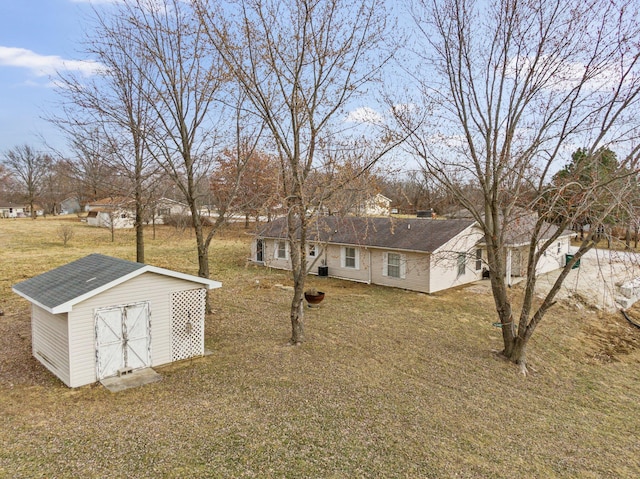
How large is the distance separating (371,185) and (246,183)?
7.38m

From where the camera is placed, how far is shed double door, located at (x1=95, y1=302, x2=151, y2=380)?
27.7ft

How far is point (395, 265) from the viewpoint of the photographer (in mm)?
18953

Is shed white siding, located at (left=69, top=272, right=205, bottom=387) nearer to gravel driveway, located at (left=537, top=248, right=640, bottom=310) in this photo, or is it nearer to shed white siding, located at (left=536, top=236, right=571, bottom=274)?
gravel driveway, located at (left=537, top=248, right=640, bottom=310)

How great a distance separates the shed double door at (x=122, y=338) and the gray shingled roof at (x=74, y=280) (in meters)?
0.63

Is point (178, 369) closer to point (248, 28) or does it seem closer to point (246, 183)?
point (248, 28)

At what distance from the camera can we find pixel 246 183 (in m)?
17.2

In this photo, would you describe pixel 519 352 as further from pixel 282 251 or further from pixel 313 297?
pixel 282 251

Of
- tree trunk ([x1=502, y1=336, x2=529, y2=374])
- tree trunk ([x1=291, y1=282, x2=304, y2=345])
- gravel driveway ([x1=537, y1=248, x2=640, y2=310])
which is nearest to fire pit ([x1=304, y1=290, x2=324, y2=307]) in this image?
tree trunk ([x1=291, y1=282, x2=304, y2=345])

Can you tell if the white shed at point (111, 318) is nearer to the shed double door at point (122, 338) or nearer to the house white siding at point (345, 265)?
the shed double door at point (122, 338)

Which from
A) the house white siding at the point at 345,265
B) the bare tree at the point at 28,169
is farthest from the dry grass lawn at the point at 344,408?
the bare tree at the point at 28,169

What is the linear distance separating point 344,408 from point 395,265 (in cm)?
1196

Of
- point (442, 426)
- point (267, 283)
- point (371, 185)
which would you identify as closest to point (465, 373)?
point (442, 426)

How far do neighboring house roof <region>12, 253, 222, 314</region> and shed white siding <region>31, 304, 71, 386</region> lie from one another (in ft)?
1.29

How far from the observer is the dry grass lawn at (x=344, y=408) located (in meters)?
5.89
